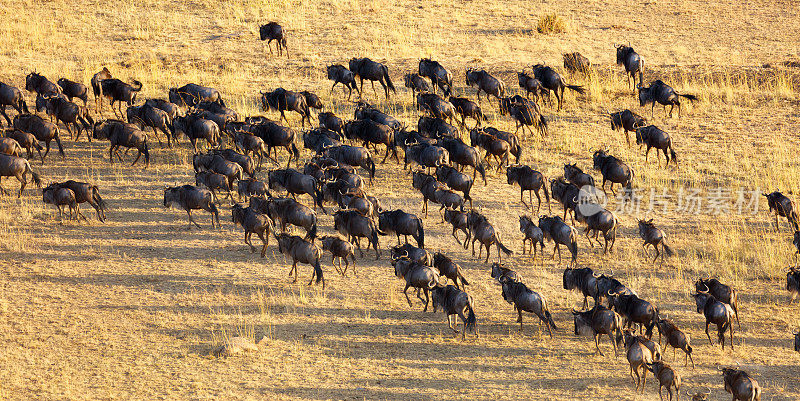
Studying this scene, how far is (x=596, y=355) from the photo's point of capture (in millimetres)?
13961

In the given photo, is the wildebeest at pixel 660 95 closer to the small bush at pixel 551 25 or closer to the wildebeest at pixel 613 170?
the wildebeest at pixel 613 170

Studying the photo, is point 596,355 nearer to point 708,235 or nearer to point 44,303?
point 708,235

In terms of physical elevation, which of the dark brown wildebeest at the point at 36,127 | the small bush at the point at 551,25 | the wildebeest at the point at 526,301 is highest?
the small bush at the point at 551,25

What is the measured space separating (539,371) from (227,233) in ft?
24.9

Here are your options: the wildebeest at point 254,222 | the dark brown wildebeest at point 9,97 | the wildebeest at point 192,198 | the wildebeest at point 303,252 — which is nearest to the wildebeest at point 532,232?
the wildebeest at point 303,252

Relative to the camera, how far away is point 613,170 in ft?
65.3

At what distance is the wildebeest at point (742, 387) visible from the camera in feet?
39.4

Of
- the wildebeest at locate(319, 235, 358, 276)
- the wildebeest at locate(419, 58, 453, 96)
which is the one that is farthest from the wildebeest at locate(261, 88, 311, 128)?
the wildebeest at locate(319, 235, 358, 276)

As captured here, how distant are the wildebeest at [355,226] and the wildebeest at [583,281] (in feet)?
12.0

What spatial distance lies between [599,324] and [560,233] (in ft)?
10.8

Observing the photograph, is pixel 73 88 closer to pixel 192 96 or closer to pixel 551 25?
pixel 192 96

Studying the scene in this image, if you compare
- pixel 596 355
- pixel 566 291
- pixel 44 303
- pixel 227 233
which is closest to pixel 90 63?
pixel 227 233

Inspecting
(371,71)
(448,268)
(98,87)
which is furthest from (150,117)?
(448,268)

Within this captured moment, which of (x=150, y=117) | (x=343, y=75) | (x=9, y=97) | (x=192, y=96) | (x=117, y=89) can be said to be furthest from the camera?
(x=343, y=75)
